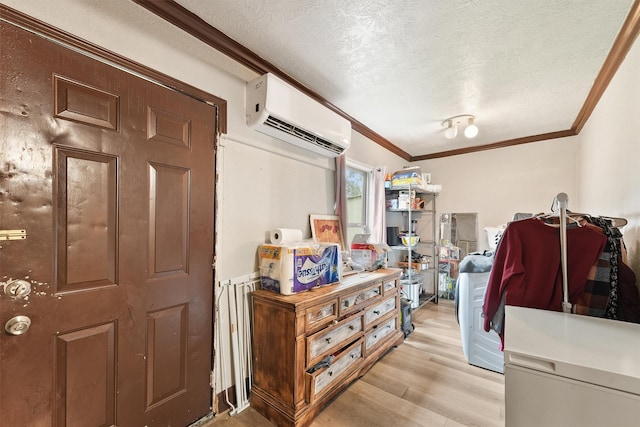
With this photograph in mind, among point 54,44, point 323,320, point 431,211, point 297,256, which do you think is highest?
point 54,44

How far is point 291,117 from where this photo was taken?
1883 mm

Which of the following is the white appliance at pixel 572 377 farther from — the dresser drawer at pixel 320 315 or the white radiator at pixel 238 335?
the white radiator at pixel 238 335

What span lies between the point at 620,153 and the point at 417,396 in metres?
2.21

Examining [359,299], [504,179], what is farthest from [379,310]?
[504,179]

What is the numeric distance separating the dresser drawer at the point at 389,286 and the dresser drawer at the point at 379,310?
75mm

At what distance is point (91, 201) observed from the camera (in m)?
1.17

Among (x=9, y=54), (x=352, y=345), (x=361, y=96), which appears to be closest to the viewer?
(x=9, y=54)

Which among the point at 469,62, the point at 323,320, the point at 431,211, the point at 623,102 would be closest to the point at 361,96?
the point at 469,62

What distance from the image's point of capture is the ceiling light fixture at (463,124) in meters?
2.78

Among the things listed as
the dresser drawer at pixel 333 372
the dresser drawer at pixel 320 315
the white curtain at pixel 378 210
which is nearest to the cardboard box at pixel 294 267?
the dresser drawer at pixel 320 315

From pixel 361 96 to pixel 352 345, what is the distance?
214 centimetres

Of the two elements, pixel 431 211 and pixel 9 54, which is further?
pixel 431 211

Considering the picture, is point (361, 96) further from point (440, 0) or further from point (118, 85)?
point (118, 85)

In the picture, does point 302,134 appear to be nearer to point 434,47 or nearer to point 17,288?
point 434,47
